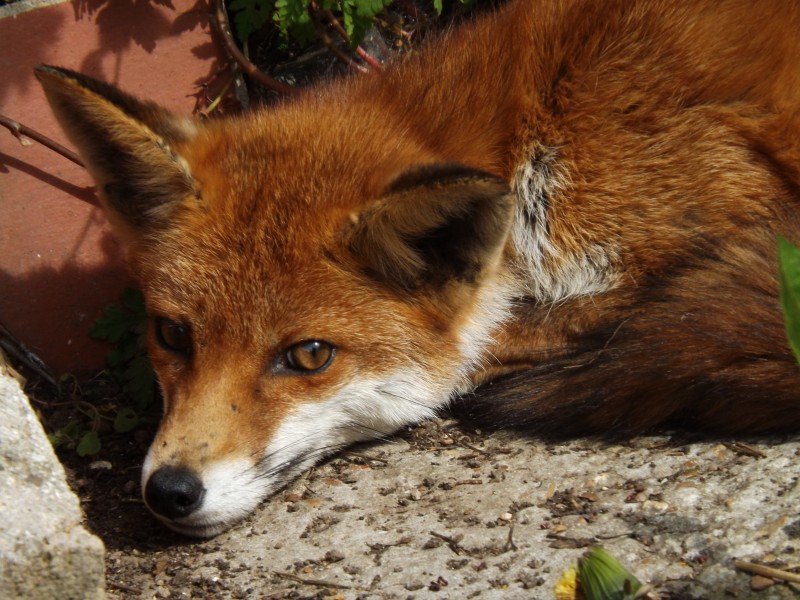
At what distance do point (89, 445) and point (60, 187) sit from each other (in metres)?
1.33

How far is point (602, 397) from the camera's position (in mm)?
3078

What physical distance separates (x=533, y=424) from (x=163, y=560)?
4.38ft

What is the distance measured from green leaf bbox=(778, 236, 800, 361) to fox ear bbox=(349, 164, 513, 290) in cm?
112

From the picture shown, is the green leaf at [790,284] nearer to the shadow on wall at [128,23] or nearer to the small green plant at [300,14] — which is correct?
the small green plant at [300,14]

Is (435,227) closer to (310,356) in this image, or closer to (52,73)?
(310,356)

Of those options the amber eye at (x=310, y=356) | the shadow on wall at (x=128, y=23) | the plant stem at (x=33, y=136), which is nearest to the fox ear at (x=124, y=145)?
the amber eye at (x=310, y=356)

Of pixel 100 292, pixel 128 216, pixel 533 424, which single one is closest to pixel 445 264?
pixel 533 424

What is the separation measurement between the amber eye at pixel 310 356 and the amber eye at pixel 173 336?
0.36 metres

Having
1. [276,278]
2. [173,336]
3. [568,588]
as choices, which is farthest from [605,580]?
[173,336]

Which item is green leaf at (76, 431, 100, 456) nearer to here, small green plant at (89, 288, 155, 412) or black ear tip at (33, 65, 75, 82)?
small green plant at (89, 288, 155, 412)

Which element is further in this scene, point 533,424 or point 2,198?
point 2,198

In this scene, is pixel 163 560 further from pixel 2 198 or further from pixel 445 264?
pixel 2 198

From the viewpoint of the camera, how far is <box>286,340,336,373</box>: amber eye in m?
3.03

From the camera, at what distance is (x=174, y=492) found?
2703 millimetres
